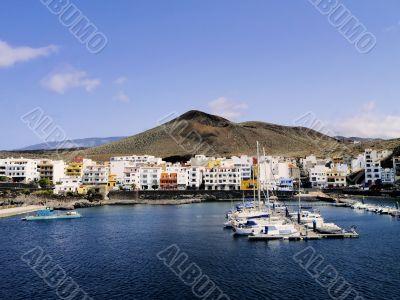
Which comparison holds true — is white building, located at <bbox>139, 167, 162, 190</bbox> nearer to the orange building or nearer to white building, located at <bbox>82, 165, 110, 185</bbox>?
the orange building

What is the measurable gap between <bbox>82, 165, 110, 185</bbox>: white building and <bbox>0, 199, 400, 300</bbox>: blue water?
161 feet

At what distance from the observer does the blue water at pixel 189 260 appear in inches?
917

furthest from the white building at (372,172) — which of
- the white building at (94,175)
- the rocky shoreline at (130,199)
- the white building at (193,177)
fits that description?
the white building at (94,175)

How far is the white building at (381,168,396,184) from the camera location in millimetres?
99688

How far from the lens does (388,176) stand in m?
101

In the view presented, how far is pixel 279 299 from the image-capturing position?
2148cm

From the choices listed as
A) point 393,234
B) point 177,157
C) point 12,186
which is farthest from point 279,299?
point 177,157

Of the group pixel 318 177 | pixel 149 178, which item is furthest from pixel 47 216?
pixel 318 177

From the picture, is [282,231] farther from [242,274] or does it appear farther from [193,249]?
[242,274]

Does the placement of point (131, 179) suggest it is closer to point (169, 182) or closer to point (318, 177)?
point (169, 182)

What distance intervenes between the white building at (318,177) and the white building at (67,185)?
55959mm

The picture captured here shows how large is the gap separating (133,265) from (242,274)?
7.57 metres

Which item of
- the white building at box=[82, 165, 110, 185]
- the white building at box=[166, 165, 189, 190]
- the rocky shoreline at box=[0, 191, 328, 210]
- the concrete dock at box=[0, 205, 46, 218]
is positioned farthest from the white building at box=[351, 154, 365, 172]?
the concrete dock at box=[0, 205, 46, 218]

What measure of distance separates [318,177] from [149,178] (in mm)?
41599
